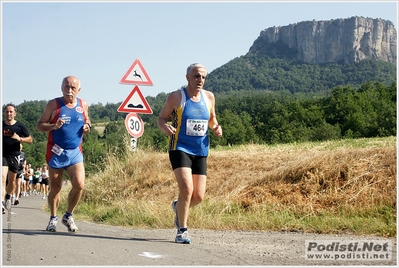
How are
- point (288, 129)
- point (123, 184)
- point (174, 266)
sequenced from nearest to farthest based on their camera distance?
point (174, 266), point (123, 184), point (288, 129)

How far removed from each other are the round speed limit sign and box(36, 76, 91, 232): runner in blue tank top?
200 inches

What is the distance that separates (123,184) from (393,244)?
7.91 m

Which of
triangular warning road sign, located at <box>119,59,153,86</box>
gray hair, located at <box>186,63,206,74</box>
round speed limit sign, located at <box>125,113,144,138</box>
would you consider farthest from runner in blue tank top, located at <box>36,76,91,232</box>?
round speed limit sign, located at <box>125,113,144,138</box>

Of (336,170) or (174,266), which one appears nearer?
(174,266)

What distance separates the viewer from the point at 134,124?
13477 mm

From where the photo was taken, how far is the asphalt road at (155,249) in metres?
5.66

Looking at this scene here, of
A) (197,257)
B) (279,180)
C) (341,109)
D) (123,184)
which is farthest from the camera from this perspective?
(341,109)

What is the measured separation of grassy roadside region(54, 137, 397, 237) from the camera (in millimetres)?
8500

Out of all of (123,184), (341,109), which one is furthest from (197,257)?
(341,109)

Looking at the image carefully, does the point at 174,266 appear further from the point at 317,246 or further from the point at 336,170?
the point at 336,170

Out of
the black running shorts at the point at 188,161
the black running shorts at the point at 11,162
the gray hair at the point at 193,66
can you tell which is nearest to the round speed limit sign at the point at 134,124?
the black running shorts at the point at 11,162

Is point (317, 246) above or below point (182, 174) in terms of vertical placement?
below

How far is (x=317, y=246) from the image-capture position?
6.50 metres

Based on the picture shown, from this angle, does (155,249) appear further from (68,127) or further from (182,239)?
(68,127)
